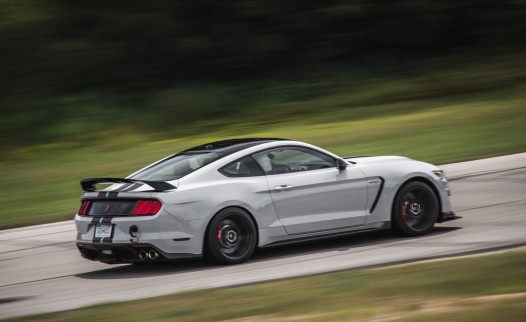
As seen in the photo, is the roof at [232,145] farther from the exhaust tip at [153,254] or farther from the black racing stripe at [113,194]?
the exhaust tip at [153,254]

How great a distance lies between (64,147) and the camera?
25.5 metres

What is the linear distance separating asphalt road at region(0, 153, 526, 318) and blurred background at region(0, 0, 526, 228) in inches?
269

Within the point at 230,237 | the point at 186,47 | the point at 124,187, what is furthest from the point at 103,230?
the point at 186,47

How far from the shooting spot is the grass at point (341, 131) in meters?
18.5

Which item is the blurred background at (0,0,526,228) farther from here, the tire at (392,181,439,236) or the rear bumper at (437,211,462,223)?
the tire at (392,181,439,236)

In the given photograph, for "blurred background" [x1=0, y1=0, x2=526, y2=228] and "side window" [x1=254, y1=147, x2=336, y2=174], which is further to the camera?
"blurred background" [x1=0, y1=0, x2=526, y2=228]

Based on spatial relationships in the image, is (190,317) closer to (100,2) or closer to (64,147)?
(64,147)

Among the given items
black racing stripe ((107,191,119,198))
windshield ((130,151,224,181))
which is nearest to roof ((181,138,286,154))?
windshield ((130,151,224,181))

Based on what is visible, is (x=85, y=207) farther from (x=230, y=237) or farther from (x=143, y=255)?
(x=230, y=237)

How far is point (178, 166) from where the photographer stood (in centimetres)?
980

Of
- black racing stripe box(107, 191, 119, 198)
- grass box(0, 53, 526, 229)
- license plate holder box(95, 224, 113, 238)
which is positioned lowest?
license plate holder box(95, 224, 113, 238)

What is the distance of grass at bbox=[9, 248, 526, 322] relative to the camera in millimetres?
6168

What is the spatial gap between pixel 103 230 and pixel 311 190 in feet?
7.68

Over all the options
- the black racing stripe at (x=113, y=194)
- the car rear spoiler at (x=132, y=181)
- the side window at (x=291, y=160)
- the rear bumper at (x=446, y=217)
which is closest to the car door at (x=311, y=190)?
the side window at (x=291, y=160)
